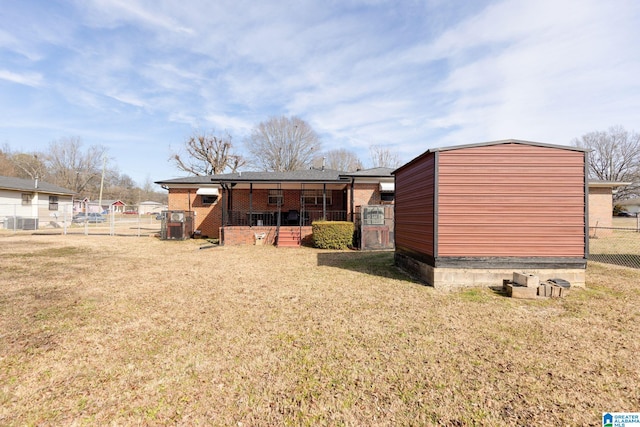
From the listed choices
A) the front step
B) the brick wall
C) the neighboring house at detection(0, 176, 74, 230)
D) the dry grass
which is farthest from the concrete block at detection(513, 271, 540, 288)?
the neighboring house at detection(0, 176, 74, 230)

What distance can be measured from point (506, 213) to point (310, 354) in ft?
16.3

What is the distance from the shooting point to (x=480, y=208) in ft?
18.6

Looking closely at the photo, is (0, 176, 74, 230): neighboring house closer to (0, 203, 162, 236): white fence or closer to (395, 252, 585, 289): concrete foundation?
→ (0, 203, 162, 236): white fence

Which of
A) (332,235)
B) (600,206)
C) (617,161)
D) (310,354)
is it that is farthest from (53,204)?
(617,161)

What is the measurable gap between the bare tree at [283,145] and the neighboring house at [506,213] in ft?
92.4

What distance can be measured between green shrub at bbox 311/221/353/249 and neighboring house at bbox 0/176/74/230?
65.2 feet

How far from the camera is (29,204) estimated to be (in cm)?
2205

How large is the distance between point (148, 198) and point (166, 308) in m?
69.6

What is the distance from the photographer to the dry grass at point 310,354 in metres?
2.20

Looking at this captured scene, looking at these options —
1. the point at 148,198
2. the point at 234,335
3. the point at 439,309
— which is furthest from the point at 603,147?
the point at 148,198

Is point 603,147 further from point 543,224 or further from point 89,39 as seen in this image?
point 89,39

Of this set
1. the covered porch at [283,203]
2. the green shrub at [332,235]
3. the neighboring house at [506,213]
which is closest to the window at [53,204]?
the covered porch at [283,203]

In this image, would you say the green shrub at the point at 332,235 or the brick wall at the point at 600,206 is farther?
the brick wall at the point at 600,206

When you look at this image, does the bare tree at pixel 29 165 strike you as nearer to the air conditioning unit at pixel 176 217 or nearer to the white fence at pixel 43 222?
the white fence at pixel 43 222
